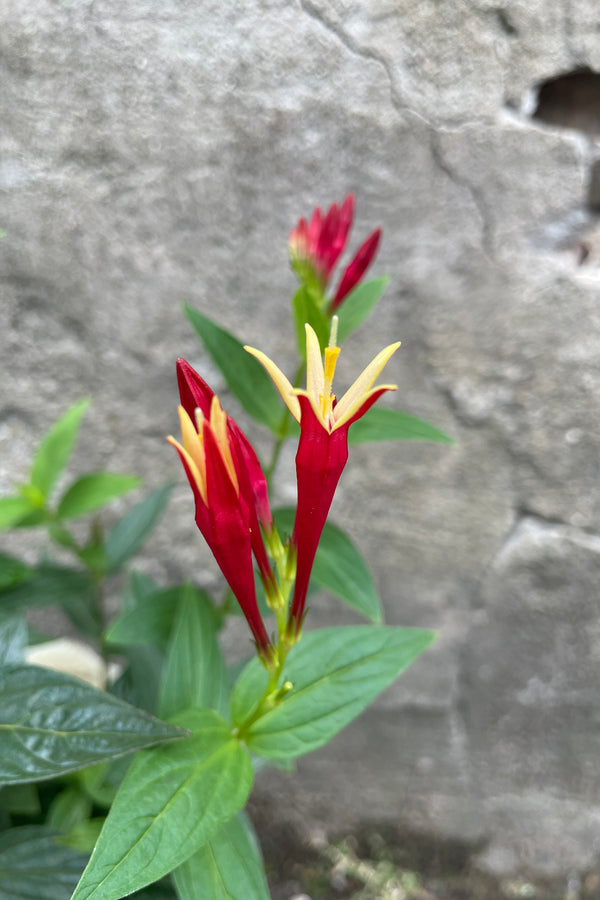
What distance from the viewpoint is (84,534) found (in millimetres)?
1140

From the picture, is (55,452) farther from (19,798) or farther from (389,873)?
(389,873)

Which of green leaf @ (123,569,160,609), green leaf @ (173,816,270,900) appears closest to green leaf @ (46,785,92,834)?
green leaf @ (123,569,160,609)

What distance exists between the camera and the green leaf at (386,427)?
78cm

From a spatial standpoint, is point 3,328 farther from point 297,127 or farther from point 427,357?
point 427,357

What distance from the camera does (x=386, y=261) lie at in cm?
98

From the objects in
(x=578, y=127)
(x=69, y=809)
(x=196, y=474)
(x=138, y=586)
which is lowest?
(x=69, y=809)

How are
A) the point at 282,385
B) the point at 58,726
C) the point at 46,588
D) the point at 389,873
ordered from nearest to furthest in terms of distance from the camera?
the point at 282,385 → the point at 58,726 → the point at 46,588 → the point at 389,873

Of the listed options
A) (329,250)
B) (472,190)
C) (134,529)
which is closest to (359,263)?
(329,250)

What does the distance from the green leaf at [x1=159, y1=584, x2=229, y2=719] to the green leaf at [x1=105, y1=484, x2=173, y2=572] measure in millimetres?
262

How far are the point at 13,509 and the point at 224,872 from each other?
50 cm

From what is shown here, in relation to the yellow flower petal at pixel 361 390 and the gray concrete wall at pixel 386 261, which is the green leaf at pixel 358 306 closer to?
the gray concrete wall at pixel 386 261

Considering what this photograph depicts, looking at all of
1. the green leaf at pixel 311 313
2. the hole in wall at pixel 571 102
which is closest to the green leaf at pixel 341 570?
the green leaf at pixel 311 313

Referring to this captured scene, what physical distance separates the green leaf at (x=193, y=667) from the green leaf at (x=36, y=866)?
172mm

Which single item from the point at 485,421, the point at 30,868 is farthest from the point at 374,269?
the point at 30,868
